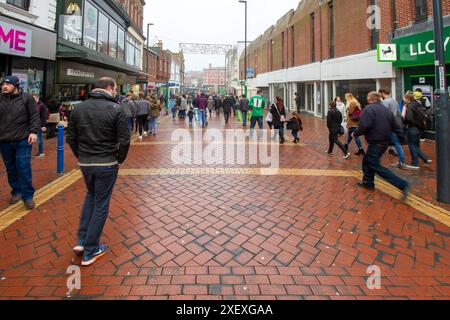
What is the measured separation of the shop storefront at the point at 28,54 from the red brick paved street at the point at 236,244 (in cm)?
583

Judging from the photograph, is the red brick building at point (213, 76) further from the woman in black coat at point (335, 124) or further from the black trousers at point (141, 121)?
the woman in black coat at point (335, 124)

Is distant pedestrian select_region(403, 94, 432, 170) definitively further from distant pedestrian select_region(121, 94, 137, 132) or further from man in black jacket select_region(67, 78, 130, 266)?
distant pedestrian select_region(121, 94, 137, 132)

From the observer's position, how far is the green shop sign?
895 centimetres

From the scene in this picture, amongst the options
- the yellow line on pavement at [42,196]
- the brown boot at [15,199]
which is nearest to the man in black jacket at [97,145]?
the yellow line on pavement at [42,196]

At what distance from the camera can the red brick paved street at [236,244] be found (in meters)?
2.52

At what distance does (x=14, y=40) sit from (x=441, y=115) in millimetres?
10957

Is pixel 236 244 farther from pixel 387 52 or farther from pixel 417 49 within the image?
pixel 387 52

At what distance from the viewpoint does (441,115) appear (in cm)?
447

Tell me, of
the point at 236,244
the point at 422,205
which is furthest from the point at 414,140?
the point at 236,244

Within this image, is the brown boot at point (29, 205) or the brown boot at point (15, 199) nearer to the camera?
the brown boot at point (29, 205)

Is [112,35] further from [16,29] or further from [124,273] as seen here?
[124,273]

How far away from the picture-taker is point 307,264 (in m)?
2.89

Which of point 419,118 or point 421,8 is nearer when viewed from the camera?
point 419,118

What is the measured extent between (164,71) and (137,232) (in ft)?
170
